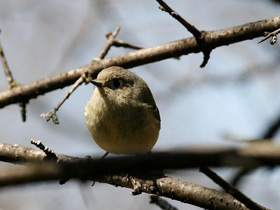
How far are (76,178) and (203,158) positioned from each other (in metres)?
0.31

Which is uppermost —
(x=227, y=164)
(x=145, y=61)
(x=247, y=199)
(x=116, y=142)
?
(x=145, y=61)

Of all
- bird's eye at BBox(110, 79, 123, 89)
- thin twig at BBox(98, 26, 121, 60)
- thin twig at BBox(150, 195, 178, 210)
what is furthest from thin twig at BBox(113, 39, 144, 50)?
thin twig at BBox(150, 195, 178, 210)

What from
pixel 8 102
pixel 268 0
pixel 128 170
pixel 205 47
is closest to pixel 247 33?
pixel 205 47

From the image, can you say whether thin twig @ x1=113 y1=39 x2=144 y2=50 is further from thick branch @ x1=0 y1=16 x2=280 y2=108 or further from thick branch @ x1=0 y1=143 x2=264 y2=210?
thick branch @ x1=0 y1=143 x2=264 y2=210

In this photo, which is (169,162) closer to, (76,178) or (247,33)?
(76,178)

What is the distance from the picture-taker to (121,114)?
3.88 meters

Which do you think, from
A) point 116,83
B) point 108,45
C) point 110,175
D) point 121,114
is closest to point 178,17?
point 121,114

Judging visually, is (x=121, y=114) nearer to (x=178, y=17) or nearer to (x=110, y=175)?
(x=178, y=17)

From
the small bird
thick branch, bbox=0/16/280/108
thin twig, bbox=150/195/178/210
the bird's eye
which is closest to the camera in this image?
thin twig, bbox=150/195/178/210

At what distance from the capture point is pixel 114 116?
3.84 meters

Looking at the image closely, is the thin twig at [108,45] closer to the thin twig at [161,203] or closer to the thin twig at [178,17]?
the thin twig at [178,17]

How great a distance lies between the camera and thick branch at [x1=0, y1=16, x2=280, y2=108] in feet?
11.0

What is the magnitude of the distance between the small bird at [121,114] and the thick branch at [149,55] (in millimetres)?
146

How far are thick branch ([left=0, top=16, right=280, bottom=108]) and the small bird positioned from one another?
0.15m
